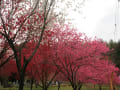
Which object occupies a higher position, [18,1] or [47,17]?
[18,1]

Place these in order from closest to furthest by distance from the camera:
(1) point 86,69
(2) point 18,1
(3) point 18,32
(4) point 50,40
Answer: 1. (2) point 18,1
2. (3) point 18,32
3. (4) point 50,40
4. (1) point 86,69

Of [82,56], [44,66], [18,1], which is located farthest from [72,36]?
[18,1]

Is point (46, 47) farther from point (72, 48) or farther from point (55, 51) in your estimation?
point (72, 48)

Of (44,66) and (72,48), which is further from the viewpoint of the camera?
(44,66)

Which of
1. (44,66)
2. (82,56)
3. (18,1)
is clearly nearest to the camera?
(18,1)

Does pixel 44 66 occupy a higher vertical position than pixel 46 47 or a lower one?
lower

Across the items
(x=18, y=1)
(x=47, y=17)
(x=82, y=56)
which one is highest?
Result: (x=18, y=1)

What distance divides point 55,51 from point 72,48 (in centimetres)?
168

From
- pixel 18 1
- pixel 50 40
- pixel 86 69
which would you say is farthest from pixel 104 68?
pixel 18 1

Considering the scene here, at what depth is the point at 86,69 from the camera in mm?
18438

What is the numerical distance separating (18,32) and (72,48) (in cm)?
604

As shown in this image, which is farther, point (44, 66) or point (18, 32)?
point (44, 66)

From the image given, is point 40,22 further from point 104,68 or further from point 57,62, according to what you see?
point 104,68

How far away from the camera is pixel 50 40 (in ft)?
55.9
